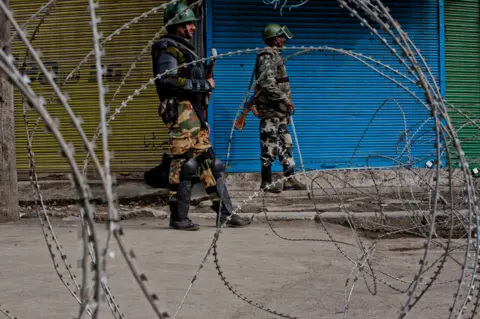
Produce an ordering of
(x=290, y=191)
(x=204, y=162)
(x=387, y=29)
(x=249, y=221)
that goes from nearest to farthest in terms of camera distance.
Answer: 1. (x=387, y=29)
2. (x=204, y=162)
3. (x=249, y=221)
4. (x=290, y=191)

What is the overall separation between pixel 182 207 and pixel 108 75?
4.06 m

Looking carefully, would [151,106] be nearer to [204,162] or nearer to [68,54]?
[68,54]

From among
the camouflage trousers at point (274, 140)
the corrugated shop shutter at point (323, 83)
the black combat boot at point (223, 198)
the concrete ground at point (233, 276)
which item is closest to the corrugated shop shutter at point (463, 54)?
the corrugated shop shutter at point (323, 83)

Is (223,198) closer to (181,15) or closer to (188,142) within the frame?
(188,142)

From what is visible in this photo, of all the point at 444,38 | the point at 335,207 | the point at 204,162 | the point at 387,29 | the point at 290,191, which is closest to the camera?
the point at 387,29

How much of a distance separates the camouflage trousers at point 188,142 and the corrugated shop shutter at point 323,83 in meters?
3.61

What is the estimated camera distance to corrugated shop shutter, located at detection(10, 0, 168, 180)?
30.1ft

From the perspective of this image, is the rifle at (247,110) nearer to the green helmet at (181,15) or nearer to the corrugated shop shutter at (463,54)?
the green helmet at (181,15)

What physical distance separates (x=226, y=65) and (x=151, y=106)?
1.12 meters

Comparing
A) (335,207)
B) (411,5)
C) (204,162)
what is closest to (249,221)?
(204,162)

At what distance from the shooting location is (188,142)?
5.61 meters

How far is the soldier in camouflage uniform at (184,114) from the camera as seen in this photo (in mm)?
5531

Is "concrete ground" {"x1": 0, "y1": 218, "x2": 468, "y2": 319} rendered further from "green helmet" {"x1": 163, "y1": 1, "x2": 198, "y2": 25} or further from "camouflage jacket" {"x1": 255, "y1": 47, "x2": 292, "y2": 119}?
"camouflage jacket" {"x1": 255, "y1": 47, "x2": 292, "y2": 119}

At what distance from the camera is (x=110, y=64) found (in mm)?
9234
